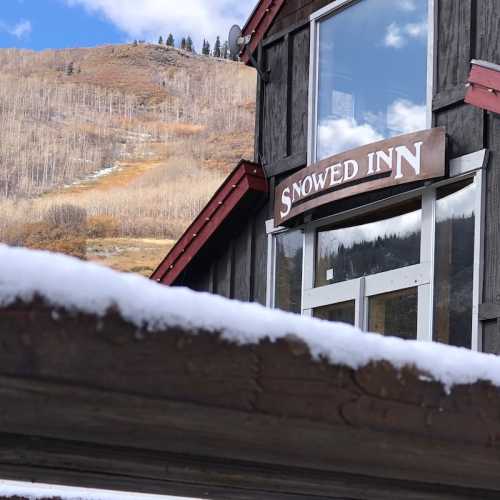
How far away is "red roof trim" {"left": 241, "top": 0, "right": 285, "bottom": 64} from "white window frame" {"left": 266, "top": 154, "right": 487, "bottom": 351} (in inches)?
80.2

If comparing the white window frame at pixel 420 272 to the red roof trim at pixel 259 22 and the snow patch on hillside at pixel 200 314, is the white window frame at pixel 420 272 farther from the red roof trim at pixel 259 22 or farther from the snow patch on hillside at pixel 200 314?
the snow patch on hillside at pixel 200 314

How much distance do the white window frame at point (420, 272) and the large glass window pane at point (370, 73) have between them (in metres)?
0.59

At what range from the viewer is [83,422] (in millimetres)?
1124

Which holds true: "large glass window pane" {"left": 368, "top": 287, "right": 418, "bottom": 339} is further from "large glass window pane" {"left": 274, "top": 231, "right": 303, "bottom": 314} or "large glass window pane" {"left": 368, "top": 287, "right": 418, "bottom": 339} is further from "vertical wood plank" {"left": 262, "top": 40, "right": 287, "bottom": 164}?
"vertical wood plank" {"left": 262, "top": 40, "right": 287, "bottom": 164}

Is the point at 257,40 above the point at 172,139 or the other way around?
the other way around

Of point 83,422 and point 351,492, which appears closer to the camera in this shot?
point 83,422

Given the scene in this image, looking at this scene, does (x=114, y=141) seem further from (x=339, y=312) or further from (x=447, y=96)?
(x=447, y=96)

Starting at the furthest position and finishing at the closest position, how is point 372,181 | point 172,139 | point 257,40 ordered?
1. point 172,139
2. point 257,40
3. point 372,181

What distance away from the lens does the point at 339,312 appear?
7.84 meters

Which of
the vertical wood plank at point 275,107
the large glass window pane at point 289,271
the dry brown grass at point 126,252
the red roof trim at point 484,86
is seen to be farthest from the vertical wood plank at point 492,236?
the dry brown grass at point 126,252

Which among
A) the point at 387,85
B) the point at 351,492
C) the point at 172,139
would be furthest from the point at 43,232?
the point at 351,492

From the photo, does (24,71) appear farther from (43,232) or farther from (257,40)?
(257,40)

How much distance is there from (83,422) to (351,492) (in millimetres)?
605

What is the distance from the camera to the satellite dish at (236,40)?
30.9ft
